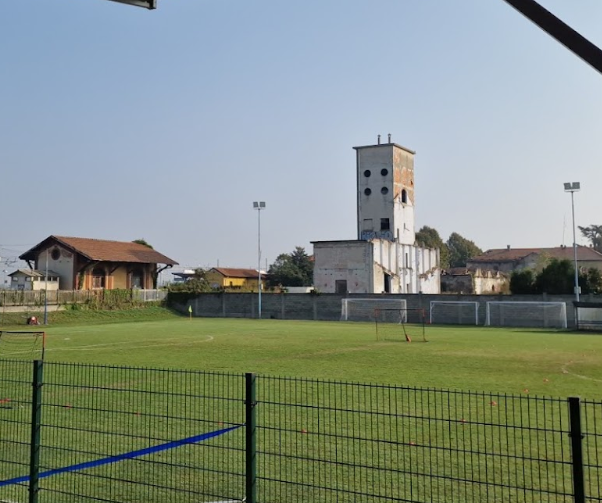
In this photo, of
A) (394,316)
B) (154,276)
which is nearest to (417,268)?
(394,316)

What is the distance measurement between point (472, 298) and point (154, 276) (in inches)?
1410

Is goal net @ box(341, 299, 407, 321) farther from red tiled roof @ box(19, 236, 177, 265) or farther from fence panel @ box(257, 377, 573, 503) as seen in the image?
fence panel @ box(257, 377, 573, 503)

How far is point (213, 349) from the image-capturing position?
82.8 feet

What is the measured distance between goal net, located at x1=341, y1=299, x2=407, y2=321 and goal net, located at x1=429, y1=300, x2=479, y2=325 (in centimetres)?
252

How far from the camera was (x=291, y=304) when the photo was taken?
5609 centimetres

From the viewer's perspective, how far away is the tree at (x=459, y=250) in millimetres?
130125

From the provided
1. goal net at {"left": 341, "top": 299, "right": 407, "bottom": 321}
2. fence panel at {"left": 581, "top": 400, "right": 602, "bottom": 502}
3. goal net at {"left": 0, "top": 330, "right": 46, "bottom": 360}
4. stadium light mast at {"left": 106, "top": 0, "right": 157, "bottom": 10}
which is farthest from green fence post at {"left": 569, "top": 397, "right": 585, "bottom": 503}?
goal net at {"left": 341, "top": 299, "right": 407, "bottom": 321}

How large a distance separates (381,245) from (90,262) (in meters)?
29.0

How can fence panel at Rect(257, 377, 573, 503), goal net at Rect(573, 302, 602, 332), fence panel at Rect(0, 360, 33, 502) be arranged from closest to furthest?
1. fence panel at Rect(257, 377, 573, 503)
2. fence panel at Rect(0, 360, 33, 502)
3. goal net at Rect(573, 302, 602, 332)

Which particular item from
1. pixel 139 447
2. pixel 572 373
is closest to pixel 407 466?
pixel 139 447

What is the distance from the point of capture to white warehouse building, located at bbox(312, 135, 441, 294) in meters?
62.0

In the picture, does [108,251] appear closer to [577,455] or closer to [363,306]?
[363,306]

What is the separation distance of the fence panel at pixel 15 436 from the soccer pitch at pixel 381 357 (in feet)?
18.9

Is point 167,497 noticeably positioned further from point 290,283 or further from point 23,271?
point 290,283
